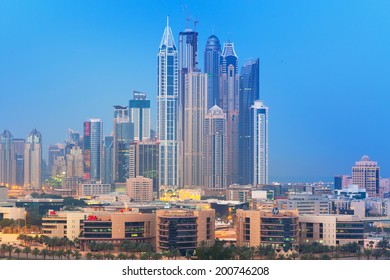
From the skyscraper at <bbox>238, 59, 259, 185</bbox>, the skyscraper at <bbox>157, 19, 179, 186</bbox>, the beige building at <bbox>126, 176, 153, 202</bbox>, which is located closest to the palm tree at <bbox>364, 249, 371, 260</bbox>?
the beige building at <bbox>126, 176, 153, 202</bbox>

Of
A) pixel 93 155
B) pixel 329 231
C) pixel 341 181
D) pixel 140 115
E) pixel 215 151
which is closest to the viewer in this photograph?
pixel 329 231

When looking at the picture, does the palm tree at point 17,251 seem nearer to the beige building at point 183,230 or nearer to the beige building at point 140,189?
the beige building at point 183,230

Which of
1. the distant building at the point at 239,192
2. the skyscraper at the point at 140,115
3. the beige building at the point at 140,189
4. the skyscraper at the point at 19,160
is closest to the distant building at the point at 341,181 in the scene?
the distant building at the point at 239,192

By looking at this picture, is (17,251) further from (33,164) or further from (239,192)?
(33,164)

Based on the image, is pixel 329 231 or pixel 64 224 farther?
pixel 64 224

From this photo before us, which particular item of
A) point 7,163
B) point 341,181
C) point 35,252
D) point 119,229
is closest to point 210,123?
point 341,181
